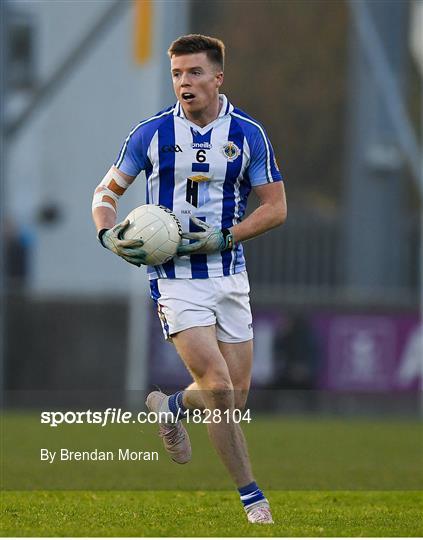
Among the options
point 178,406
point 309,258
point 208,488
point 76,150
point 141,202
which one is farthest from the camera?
point 76,150

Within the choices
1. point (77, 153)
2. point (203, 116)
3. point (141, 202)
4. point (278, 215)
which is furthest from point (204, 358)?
point (77, 153)

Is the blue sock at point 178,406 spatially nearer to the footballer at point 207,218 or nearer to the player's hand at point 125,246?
the footballer at point 207,218

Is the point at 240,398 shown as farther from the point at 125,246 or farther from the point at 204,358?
the point at 125,246

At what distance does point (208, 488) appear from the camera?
409 inches

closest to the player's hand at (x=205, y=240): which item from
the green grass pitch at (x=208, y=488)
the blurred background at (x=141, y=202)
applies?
the green grass pitch at (x=208, y=488)

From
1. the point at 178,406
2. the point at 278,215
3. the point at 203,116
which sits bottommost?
the point at 178,406

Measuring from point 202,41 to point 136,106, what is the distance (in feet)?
62.4

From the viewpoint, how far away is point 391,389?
20984 millimetres

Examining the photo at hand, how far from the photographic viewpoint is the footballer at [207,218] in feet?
26.0

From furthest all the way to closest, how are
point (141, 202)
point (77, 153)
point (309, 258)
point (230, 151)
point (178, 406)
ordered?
point (77, 153) < point (309, 258) < point (141, 202) < point (178, 406) < point (230, 151)

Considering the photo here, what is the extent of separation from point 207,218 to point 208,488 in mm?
2815

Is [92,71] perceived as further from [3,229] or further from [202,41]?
[202,41]

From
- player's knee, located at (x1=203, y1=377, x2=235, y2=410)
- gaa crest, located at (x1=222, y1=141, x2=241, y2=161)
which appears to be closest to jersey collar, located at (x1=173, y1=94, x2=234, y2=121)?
gaa crest, located at (x1=222, y1=141, x2=241, y2=161)

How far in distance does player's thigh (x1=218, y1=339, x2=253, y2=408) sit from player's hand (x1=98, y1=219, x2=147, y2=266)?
0.63 m
